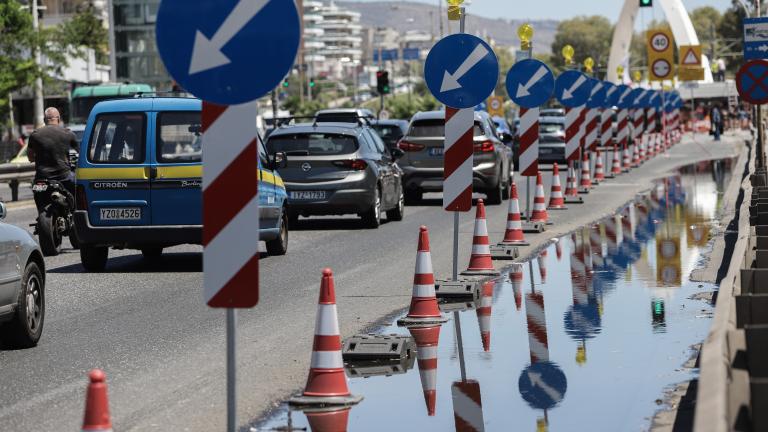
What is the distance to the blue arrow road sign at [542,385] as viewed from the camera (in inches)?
350

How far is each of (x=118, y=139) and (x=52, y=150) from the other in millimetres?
2983

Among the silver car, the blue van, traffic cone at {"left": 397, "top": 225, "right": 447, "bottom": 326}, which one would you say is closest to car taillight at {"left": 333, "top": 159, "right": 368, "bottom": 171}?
the blue van

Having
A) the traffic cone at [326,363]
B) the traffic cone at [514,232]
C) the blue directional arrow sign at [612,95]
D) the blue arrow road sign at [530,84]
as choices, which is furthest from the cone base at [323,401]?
the blue directional arrow sign at [612,95]

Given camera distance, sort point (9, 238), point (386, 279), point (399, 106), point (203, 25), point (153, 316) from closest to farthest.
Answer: point (203, 25) → point (9, 238) → point (153, 316) → point (386, 279) → point (399, 106)

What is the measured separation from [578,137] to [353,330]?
19.5 meters

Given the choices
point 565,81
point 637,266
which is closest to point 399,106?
point 565,81

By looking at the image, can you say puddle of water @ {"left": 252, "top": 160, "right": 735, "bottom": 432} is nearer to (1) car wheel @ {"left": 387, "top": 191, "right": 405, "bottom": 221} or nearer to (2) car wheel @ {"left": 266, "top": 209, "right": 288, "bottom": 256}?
(2) car wheel @ {"left": 266, "top": 209, "right": 288, "bottom": 256}

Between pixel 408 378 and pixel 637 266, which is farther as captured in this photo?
pixel 637 266

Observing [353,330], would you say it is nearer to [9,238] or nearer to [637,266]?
[9,238]

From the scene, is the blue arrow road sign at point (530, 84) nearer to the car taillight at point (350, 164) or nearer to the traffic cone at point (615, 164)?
the car taillight at point (350, 164)

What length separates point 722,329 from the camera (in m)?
7.23

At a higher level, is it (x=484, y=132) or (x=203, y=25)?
(x=203, y=25)

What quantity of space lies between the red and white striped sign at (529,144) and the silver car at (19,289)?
12073mm

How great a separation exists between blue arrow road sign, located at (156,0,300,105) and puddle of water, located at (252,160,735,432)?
2.13 metres
